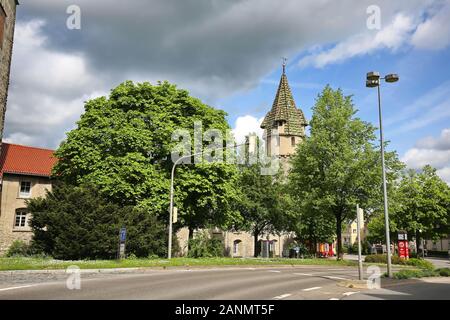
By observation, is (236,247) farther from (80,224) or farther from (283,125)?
(80,224)

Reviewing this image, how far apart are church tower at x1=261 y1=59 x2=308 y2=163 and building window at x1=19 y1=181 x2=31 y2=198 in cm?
3667

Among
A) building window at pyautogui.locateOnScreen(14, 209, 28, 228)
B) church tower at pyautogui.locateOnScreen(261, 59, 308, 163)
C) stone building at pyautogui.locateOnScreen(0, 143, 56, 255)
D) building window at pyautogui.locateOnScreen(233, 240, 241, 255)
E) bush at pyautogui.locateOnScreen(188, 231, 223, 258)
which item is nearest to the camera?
bush at pyautogui.locateOnScreen(188, 231, 223, 258)

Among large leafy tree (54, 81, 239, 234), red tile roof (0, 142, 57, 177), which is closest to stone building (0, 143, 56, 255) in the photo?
red tile roof (0, 142, 57, 177)

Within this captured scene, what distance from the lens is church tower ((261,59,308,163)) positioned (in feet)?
211

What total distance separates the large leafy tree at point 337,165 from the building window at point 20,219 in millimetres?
25456

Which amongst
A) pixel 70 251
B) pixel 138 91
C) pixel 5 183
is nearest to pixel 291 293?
pixel 70 251

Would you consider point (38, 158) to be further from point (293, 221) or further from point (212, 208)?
point (293, 221)

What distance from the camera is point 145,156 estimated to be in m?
28.0

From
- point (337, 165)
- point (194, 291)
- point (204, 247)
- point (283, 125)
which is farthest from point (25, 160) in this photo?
point (283, 125)

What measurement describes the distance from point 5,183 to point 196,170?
20.8m

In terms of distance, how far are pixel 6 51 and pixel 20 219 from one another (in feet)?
51.8

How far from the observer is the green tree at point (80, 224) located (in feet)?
74.1

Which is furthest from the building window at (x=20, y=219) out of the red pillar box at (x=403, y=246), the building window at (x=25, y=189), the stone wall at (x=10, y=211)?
the red pillar box at (x=403, y=246)

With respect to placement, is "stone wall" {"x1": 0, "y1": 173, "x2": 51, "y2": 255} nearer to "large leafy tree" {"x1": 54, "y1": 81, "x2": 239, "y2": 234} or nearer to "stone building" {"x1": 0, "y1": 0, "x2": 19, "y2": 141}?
"stone building" {"x1": 0, "y1": 0, "x2": 19, "y2": 141}
